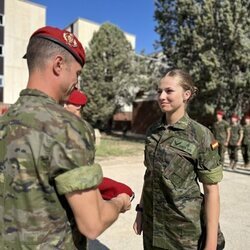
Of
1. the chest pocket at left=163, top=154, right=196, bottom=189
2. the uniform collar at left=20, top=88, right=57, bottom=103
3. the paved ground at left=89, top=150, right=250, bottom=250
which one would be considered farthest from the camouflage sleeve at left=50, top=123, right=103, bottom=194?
the paved ground at left=89, top=150, right=250, bottom=250

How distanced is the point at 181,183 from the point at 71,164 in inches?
43.0

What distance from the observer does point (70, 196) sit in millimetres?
1237

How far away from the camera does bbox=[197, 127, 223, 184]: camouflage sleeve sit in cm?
209

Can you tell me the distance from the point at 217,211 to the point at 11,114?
55.2 inches

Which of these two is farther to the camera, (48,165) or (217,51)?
(217,51)

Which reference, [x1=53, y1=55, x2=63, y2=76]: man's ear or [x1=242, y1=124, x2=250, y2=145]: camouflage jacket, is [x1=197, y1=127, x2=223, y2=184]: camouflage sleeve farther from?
[x1=242, y1=124, x2=250, y2=145]: camouflage jacket

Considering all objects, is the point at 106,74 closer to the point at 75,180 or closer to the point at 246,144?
the point at 246,144

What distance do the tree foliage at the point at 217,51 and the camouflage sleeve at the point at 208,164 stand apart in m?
16.1

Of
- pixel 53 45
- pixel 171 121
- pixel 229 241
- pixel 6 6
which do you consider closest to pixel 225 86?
pixel 229 241

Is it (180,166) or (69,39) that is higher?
(69,39)

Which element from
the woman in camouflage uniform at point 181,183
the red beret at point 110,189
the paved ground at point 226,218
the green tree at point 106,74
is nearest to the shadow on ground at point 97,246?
the paved ground at point 226,218

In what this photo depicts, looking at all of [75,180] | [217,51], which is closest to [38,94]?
[75,180]

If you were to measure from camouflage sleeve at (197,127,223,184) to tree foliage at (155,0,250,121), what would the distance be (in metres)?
16.1

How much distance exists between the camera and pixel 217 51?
18.3 metres
